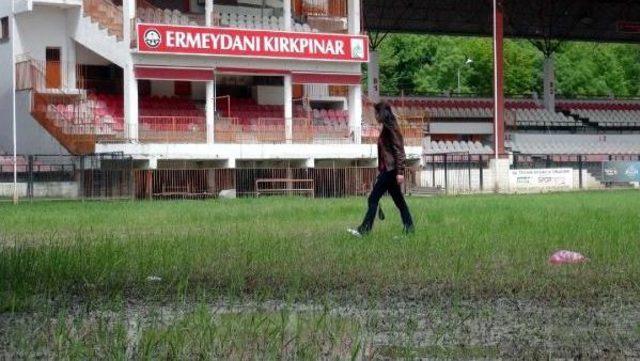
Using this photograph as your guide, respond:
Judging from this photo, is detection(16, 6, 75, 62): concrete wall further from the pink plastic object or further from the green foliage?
the green foliage

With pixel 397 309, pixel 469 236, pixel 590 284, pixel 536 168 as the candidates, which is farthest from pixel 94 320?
pixel 536 168

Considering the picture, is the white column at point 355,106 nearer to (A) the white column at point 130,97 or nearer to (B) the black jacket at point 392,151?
(A) the white column at point 130,97

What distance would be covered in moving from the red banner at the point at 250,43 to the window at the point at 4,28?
7.33 m

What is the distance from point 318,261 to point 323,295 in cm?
311

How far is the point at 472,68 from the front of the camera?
108875 millimetres

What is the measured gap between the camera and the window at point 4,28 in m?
51.2

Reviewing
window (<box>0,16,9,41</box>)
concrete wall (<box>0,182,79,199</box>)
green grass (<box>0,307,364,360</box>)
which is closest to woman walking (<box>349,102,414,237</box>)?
green grass (<box>0,307,364,360</box>)

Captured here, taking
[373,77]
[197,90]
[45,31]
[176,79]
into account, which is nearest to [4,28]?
[45,31]

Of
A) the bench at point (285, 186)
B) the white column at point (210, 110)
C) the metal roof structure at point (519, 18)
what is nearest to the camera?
the white column at point (210, 110)

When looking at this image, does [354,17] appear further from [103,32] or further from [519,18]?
[519,18]

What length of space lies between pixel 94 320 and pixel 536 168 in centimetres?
5045

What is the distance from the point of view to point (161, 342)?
759cm

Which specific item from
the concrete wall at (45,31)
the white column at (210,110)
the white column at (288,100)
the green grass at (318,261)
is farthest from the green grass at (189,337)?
the concrete wall at (45,31)

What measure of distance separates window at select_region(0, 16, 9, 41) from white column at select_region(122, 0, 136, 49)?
20.2ft
